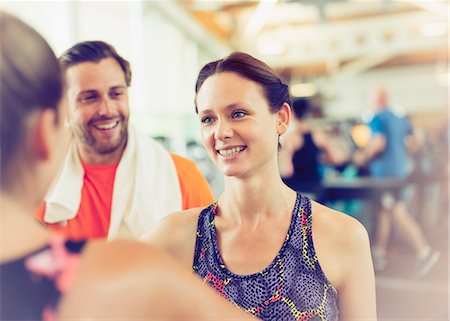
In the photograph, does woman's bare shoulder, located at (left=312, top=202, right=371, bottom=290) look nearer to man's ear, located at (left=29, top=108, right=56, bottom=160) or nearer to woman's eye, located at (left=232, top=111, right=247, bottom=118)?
woman's eye, located at (left=232, top=111, right=247, bottom=118)

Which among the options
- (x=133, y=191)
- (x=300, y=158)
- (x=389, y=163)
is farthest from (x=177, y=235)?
(x=389, y=163)

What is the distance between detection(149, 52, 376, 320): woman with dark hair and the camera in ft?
2.80

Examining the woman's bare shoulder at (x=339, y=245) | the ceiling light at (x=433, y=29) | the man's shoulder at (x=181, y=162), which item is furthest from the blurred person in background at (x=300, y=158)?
the ceiling light at (x=433, y=29)

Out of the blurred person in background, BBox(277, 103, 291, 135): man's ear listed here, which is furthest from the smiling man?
the blurred person in background

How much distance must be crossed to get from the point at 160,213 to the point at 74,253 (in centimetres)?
61

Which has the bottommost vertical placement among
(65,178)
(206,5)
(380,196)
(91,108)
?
(380,196)

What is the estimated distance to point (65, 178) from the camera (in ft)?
3.37

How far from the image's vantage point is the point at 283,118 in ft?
3.16

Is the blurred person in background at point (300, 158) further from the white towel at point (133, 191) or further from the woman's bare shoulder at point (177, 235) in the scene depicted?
the woman's bare shoulder at point (177, 235)

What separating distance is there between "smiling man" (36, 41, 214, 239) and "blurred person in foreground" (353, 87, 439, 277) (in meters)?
2.69

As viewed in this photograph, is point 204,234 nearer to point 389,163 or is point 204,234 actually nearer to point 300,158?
→ point 300,158

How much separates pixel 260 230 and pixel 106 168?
15.0 inches

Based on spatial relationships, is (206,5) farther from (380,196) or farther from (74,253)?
(74,253)

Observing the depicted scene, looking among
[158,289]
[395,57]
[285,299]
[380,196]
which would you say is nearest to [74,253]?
[158,289]
